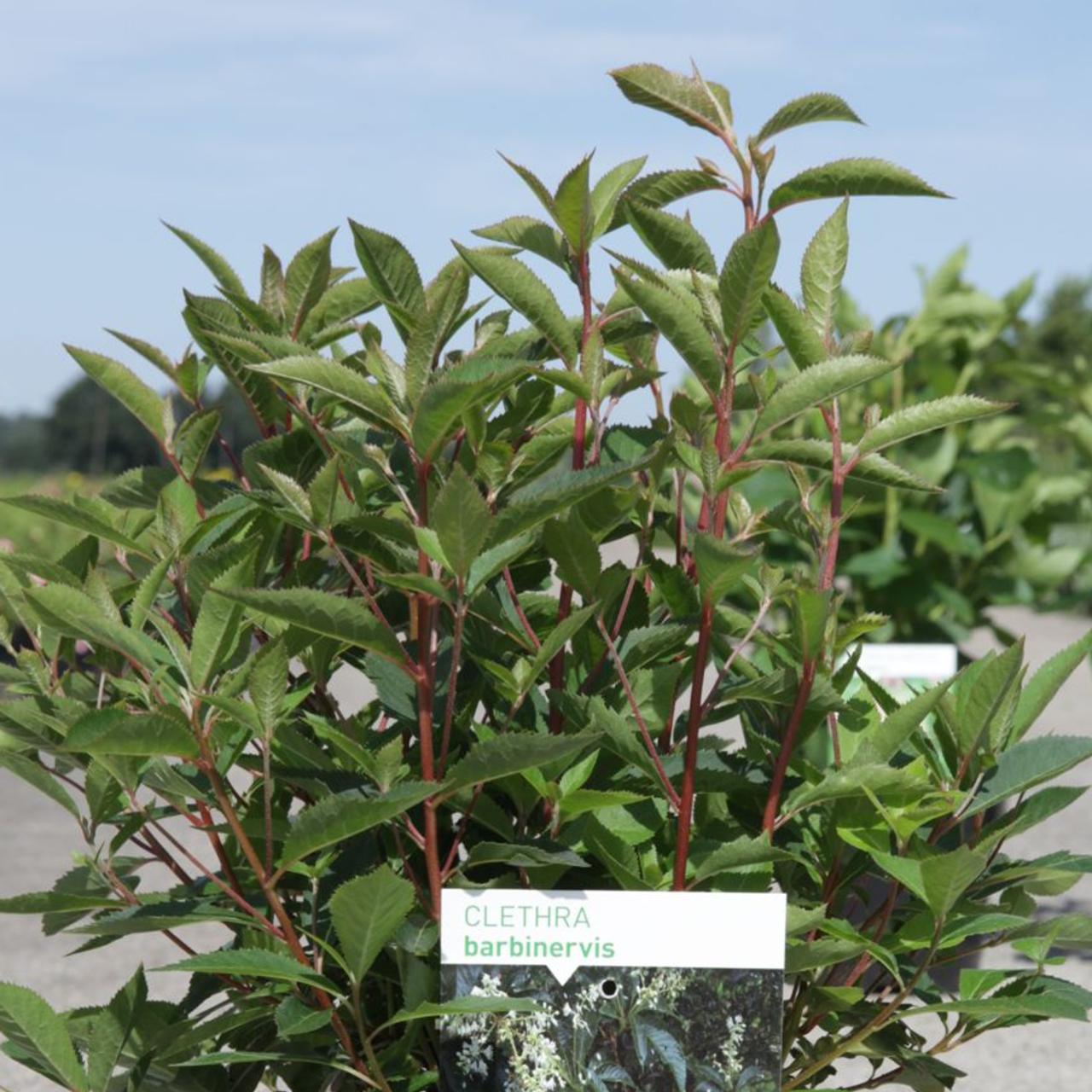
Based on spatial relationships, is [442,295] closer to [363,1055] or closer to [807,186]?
[807,186]

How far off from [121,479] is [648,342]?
0.54 m

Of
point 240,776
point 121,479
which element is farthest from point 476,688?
point 240,776

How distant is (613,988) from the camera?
1.18 meters

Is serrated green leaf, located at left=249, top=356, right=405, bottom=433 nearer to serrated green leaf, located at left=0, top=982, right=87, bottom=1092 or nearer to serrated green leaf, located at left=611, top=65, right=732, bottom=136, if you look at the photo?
serrated green leaf, located at left=611, top=65, right=732, bottom=136

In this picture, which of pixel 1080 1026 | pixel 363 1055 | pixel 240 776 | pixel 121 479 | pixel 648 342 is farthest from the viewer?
pixel 240 776

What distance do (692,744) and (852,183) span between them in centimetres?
46

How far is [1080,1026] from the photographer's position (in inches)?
151

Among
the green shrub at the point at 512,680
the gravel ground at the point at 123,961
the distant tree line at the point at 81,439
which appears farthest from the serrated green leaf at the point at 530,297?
the distant tree line at the point at 81,439

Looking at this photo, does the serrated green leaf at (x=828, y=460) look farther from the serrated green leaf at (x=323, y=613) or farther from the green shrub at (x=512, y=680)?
the serrated green leaf at (x=323, y=613)

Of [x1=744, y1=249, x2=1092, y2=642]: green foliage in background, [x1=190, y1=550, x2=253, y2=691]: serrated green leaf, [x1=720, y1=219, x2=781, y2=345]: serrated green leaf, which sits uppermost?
[x1=720, y1=219, x2=781, y2=345]: serrated green leaf

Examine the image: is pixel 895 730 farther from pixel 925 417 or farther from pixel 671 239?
pixel 671 239

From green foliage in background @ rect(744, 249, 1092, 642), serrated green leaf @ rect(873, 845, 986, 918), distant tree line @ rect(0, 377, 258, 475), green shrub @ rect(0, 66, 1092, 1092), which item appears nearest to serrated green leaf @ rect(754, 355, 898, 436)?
green shrub @ rect(0, 66, 1092, 1092)

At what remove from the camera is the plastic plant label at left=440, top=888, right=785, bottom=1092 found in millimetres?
1152

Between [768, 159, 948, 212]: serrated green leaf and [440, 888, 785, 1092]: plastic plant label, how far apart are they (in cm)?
55
